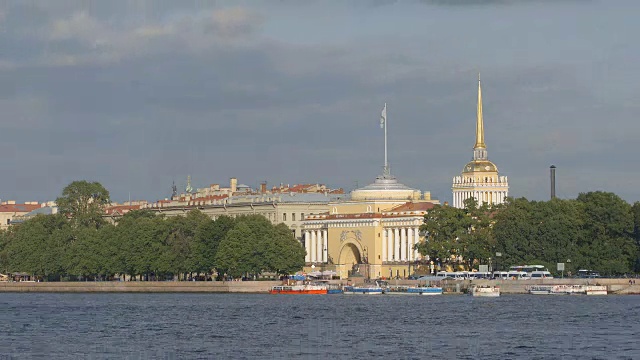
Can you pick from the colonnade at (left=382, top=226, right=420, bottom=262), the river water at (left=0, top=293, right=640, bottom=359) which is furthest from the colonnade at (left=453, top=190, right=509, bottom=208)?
the river water at (left=0, top=293, right=640, bottom=359)

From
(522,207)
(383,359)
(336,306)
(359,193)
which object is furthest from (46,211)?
(383,359)

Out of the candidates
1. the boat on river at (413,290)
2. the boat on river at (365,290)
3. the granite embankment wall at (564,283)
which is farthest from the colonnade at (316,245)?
the granite embankment wall at (564,283)

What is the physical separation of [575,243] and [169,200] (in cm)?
6422

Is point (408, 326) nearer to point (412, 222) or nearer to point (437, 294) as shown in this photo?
point (437, 294)

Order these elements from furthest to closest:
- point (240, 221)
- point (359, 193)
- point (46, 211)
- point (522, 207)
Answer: point (46, 211) → point (359, 193) → point (240, 221) → point (522, 207)

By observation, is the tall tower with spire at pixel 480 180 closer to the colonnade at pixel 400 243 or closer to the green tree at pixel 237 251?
the colonnade at pixel 400 243

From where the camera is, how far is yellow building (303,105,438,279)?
12400cm

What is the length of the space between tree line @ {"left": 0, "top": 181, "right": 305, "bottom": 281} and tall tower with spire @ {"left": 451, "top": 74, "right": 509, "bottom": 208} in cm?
3010

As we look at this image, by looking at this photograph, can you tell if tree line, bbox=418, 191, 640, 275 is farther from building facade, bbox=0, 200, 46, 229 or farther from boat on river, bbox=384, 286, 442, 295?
building facade, bbox=0, 200, 46, 229

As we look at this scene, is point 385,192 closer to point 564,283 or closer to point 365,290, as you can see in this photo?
point 365,290

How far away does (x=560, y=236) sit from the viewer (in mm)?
103875

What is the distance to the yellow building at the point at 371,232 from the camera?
12400 centimetres

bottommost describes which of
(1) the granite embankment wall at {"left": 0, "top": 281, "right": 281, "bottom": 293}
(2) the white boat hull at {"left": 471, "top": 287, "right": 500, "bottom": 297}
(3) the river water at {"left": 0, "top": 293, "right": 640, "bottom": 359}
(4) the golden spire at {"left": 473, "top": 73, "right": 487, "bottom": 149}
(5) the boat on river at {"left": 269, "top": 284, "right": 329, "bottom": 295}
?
(3) the river water at {"left": 0, "top": 293, "right": 640, "bottom": 359}

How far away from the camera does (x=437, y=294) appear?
333 ft
